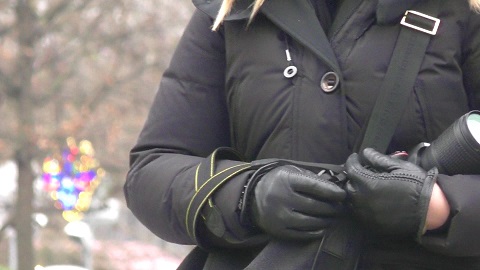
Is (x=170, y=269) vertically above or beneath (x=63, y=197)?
beneath

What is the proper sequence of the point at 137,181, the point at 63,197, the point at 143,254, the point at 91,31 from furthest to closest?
the point at 143,254 < the point at 63,197 < the point at 91,31 < the point at 137,181

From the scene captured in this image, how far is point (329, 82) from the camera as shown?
2178mm

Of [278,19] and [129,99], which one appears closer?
[278,19]

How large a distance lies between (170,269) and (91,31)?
35.5 ft

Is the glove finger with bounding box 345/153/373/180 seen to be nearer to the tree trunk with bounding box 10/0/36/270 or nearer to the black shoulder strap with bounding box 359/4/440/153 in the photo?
the black shoulder strap with bounding box 359/4/440/153

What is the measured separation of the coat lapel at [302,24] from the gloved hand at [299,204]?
269 millimetres

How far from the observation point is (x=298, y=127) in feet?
7.19

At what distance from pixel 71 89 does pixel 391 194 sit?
13791mm

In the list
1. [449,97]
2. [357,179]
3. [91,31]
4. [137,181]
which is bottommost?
[91,31]

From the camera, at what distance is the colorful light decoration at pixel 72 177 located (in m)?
16.9

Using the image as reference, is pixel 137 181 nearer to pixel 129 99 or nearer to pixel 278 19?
pixel 278 19

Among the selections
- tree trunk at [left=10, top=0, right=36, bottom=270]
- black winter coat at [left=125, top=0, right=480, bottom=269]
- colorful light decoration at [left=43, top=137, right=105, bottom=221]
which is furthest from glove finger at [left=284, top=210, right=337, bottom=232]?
colorful light decoration at [left=43, top=137, right=105, bottom=221]

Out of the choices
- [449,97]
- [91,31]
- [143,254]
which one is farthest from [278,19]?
[143,254]

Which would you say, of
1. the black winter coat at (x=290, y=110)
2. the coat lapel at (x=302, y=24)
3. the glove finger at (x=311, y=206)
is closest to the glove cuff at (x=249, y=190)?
the black winter coat at (x=290, y=110)
